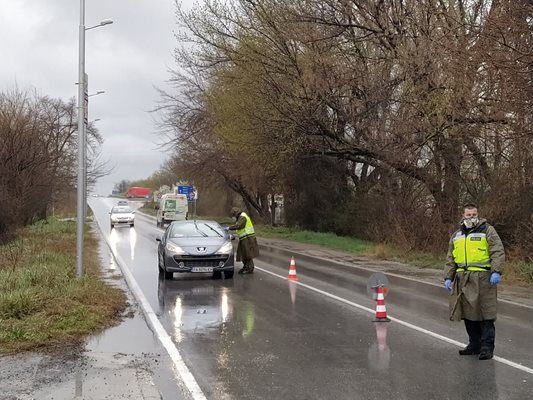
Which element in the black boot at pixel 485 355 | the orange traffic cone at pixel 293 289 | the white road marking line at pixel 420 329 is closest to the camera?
the white road marking line at pixel 420 329

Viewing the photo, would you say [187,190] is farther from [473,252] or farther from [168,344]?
[473,252]

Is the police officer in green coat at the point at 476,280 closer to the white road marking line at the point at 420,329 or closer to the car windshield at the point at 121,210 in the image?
the white road marking line at the point at 420,329

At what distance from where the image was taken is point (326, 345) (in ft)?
24.8

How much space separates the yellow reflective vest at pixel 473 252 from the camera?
7027mm

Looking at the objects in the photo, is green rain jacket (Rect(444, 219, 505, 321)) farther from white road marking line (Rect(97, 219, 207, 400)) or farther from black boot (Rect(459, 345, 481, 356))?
white road marking line (Rect(97, 219, 207, 400))

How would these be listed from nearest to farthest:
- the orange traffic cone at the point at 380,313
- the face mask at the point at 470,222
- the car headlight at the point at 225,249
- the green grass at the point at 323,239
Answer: the face mask at the point at 470,222 < the orange traffic cone at the point at 380,313 < the car headlight at the point at 225,249 < the green grass at the point at 323,239

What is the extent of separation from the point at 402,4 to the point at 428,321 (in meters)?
14.8

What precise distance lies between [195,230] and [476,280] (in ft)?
30.9

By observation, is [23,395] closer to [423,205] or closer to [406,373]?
[406,373]

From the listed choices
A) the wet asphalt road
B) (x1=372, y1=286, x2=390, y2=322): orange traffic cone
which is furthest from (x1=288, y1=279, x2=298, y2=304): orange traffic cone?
(x1=372, y1=286, x2=390, y2=322): orange traffic cone

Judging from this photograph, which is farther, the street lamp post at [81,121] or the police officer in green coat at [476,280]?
the street lamp post at [81,121]

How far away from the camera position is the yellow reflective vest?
703 cm

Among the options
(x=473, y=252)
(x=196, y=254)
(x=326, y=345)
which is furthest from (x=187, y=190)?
(x=473, y=252)

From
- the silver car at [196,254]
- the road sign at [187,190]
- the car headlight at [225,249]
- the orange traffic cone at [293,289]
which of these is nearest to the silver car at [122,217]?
the road sign at [187,190]
